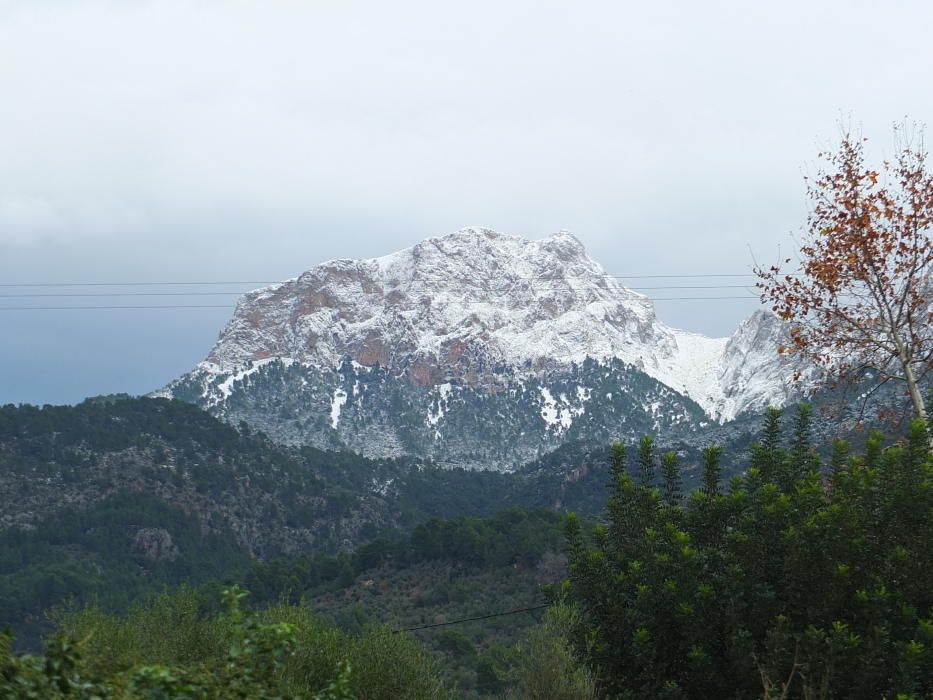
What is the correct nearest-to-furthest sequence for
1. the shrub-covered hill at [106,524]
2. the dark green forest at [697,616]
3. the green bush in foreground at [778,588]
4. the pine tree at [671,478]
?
the dark green forest at [697,616]
the green bush in foreground at [778,588]
the pine tree at [671,478]
the shrub-covered hill at [106,524]

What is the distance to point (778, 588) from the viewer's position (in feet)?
57.8

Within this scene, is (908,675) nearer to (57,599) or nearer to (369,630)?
(369,630)

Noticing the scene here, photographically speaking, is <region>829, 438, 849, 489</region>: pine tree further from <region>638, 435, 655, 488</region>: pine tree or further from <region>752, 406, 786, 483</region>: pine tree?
<region>638, 435, 655, 488</region>: pine tree

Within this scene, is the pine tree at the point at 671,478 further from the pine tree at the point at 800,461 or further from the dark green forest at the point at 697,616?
the pine tree at the point at 800,461

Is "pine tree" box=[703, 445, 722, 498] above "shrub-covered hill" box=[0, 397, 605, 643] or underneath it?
above

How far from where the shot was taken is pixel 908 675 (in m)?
14.8

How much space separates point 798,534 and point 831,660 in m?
2.44

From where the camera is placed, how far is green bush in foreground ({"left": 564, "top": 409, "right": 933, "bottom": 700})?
52.0 ft

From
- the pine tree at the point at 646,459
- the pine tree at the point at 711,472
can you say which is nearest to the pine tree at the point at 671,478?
the pine tree at the point at 646,459

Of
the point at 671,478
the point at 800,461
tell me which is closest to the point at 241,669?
the point at 671,478

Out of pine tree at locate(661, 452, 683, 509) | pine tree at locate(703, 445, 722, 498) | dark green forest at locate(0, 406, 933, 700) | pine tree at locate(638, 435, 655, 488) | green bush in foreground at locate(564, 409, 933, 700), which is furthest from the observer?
pine tree at locate(638, 435, 655, 488)

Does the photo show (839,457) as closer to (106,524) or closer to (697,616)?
(697,616)

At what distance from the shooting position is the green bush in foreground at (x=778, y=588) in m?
15.8

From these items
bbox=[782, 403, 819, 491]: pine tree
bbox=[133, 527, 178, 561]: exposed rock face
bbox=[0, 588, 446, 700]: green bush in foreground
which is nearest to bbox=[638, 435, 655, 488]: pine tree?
bbox=[782, 403, 819, 491]: pine tree
